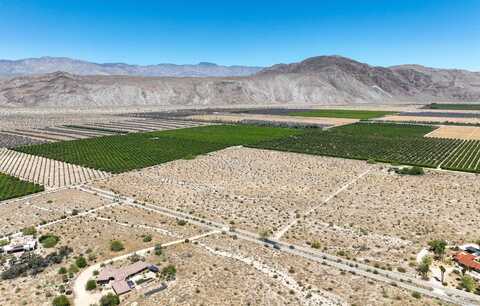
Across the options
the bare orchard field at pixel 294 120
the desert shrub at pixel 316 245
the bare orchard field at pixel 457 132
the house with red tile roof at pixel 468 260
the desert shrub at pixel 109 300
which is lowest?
the desert shrub at pixel 109 300

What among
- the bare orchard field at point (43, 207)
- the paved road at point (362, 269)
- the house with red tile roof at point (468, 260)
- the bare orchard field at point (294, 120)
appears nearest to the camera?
the paved road at point (362, 269)

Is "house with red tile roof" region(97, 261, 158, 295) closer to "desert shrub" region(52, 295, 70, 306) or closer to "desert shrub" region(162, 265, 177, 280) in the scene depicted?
"desert shrub" region(162, 265, 177, 280)

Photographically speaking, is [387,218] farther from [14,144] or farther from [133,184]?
[14,144]

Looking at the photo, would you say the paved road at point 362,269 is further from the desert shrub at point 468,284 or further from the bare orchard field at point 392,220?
the bare orchard field at point 392,220

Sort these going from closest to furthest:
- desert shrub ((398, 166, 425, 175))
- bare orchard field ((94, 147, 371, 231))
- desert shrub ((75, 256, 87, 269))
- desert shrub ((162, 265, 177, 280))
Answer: desert shrub ((162, 265, 177, 280))
desert shrub ((75, 256, 87, 269))
bare orchard field ((94, 147, 371, 231))
desert shrub ((398, 166, 425, 175))

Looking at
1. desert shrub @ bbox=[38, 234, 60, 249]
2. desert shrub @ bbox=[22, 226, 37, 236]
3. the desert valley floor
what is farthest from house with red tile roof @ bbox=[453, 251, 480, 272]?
desert shrub @ bbox=[22, 226, 37, 236]

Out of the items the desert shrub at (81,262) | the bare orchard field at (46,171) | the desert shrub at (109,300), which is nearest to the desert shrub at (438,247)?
the desert shrub at (109,300)
